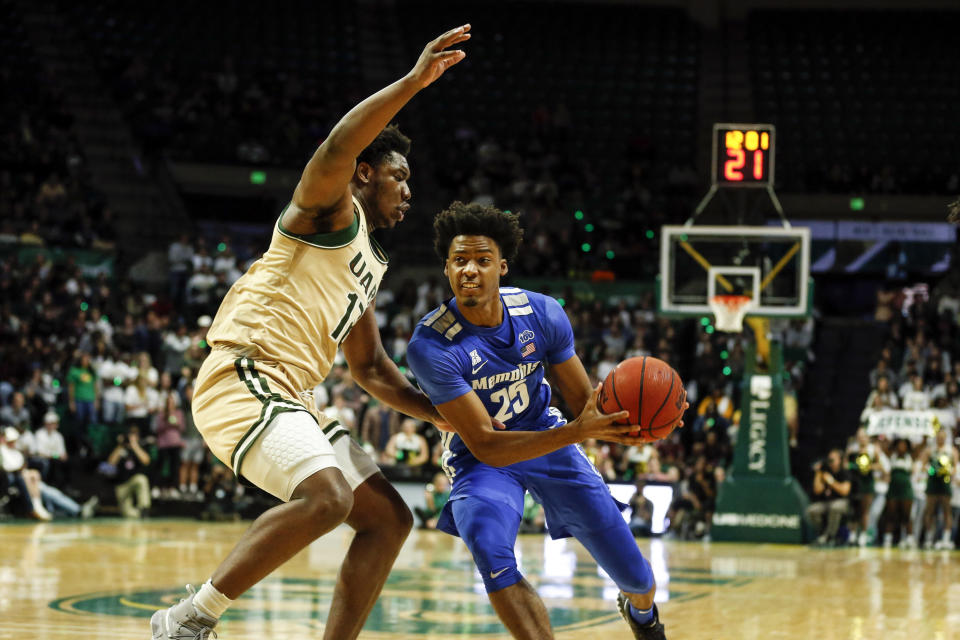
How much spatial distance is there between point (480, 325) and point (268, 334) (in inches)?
40.3

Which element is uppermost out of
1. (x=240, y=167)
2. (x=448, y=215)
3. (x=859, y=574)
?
(x=240, y=167)

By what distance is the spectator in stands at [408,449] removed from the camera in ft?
54.8

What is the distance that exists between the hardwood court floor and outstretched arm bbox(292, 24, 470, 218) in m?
3.41

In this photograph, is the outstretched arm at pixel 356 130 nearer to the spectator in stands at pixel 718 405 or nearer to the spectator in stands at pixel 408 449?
the spectator in stands at pixel 408 449

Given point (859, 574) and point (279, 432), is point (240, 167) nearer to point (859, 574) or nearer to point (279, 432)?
point (859, 574)

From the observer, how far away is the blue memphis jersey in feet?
17.7

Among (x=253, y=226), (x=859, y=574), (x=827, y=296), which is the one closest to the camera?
(x=859, y=574)

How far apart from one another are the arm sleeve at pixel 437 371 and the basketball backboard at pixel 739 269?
32.0ft

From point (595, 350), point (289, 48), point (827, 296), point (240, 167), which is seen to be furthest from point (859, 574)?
point (289, 48)

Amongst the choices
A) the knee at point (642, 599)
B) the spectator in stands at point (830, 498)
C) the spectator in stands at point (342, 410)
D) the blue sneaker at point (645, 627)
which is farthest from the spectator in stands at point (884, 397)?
the knee at point (642, 599)

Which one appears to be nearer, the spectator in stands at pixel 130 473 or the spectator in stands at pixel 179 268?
the spectator in stands at pixel 130 473

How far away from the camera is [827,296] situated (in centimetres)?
2369

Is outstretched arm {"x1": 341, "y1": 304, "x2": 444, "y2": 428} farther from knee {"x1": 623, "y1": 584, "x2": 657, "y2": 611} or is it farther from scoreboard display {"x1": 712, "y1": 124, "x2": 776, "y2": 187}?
scoreboard display {"x1": 712, "y1": 124, "x2": 776, "y2": 187}

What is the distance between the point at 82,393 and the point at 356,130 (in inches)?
552
